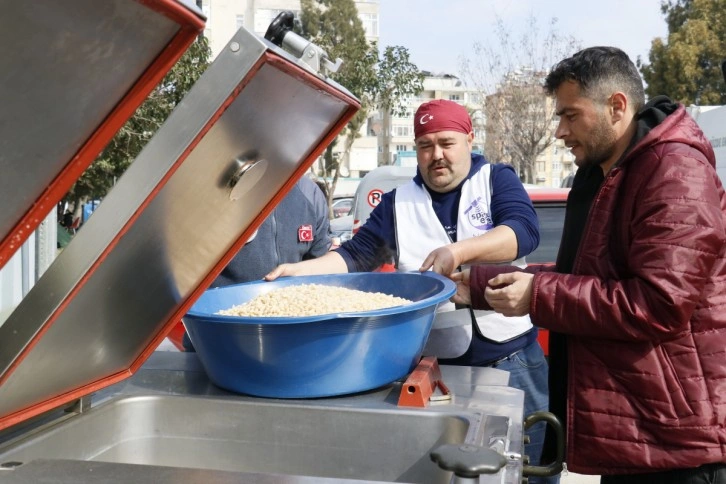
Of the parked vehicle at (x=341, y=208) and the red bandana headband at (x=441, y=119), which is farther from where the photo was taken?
the parked vehicle at (x=341, y=208)

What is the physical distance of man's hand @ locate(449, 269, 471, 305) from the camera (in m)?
2.21

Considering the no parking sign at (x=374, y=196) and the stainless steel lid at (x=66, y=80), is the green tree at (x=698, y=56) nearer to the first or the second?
the no parking sign at (x=374, y=196)

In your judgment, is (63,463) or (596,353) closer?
(63,463)

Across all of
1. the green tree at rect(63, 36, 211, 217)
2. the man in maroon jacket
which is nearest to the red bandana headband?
the man in maroon jacket

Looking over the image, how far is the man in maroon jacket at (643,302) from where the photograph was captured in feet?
6.04

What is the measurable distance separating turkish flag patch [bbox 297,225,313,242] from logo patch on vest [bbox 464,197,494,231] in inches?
35.4

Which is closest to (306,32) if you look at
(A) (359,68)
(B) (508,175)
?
(A) (359,68)

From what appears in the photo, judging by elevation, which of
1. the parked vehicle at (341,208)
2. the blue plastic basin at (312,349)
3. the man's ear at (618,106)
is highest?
the man's ear at (618,106)

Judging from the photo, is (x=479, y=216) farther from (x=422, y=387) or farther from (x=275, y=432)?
(x=275, y=432)

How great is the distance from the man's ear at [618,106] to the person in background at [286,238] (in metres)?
1.26

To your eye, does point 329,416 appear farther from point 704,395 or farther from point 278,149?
point 704,395

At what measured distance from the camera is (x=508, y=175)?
8.94 ft

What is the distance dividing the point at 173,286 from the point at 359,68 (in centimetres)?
1771

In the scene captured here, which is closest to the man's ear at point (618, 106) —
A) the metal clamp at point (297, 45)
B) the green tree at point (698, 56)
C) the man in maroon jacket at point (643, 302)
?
the man in maroon jacket at point (643, 302)
